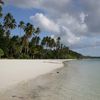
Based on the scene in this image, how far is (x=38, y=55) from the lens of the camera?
4112 inches

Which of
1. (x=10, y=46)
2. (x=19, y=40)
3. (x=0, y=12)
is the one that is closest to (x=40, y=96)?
(x=0, y=12)

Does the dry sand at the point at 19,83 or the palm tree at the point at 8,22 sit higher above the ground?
the palm tree at the point at 8,22

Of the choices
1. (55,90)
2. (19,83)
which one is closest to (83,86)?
(55,90)

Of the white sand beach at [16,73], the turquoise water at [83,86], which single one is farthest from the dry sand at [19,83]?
the turquoise water at [83,86]

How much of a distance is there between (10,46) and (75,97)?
70.1 meters

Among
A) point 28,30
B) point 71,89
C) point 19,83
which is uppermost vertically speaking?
point 28,30

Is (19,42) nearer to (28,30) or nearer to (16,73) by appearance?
(28,30)

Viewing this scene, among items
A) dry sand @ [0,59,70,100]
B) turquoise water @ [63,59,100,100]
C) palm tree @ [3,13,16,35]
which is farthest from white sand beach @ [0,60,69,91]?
palm tree @ [3,13,16,35]

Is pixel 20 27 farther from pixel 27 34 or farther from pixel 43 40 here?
pixel 43 40

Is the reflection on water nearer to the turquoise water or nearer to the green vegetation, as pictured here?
the turquoise water

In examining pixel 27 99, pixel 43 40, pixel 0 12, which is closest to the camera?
pixel 27 99

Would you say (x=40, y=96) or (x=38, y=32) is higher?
(x=38, y=32)

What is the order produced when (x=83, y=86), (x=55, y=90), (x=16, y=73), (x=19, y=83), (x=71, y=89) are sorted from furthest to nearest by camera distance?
(x=16, y=73) < (x=83, y=86) < (x=19, y=83) < (x=71, y=89) < (x=55, y=90)

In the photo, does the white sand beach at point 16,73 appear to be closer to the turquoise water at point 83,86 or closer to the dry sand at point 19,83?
the dry sand at point 19,83
